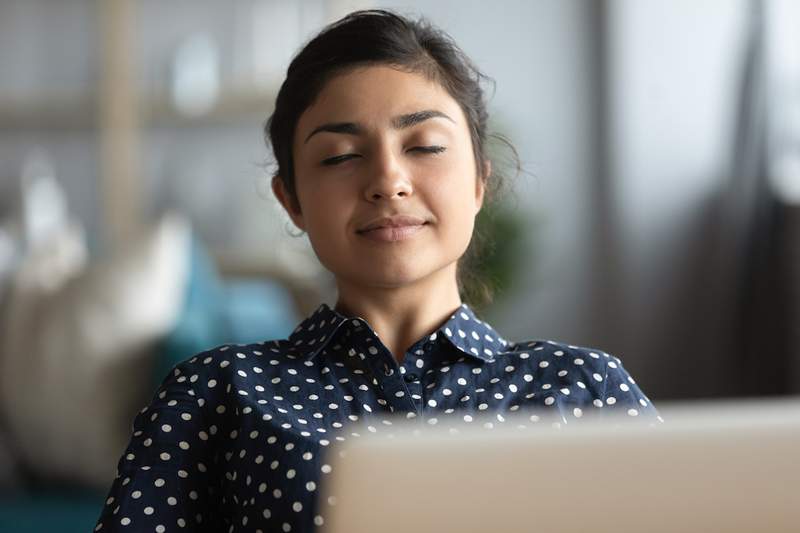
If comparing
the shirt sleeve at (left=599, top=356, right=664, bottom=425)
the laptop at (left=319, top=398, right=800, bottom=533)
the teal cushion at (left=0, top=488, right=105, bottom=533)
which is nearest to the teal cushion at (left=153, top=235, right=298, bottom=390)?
the teal cushion at (left=0, top=488, right=105, bottom=533)

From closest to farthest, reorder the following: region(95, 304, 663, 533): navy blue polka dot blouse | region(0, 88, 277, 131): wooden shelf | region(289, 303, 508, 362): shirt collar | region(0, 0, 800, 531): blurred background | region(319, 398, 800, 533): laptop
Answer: region(319, 398, 800, 533): laptop, region(95, 304, 663, 533): navy blue polka dot blouse, region(289, 303, 508, 362): shirt collar, region(0, 0, 800, 531): blurred background, region(0, 88, 277, 131): wooden shelf

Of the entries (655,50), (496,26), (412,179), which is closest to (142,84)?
(496,26)

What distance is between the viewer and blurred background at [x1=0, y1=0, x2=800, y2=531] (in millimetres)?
4141

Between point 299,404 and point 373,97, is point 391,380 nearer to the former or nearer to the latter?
point 299,404

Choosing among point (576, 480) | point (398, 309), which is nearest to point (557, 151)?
point (398, 309)

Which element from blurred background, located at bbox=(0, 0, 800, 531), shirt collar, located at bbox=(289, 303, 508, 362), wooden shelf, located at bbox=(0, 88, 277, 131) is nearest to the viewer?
shirt collar, located at bbox=(289, 303, 508, 362)

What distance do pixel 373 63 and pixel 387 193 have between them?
0.14 meters

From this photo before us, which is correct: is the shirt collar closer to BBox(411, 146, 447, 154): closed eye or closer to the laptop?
BBox(411, 146, 447, 154): closed eye

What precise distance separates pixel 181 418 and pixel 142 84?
391cm

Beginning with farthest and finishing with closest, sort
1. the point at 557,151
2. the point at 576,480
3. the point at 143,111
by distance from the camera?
→ the point at 557,151
the point at 143,111
the point at 576,480

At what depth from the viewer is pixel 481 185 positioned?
121 centimetres

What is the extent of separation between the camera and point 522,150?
4777mm

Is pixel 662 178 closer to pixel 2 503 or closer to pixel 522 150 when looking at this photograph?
pixel 522 150

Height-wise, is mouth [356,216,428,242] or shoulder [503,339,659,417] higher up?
mouth [356,216,428,242]
